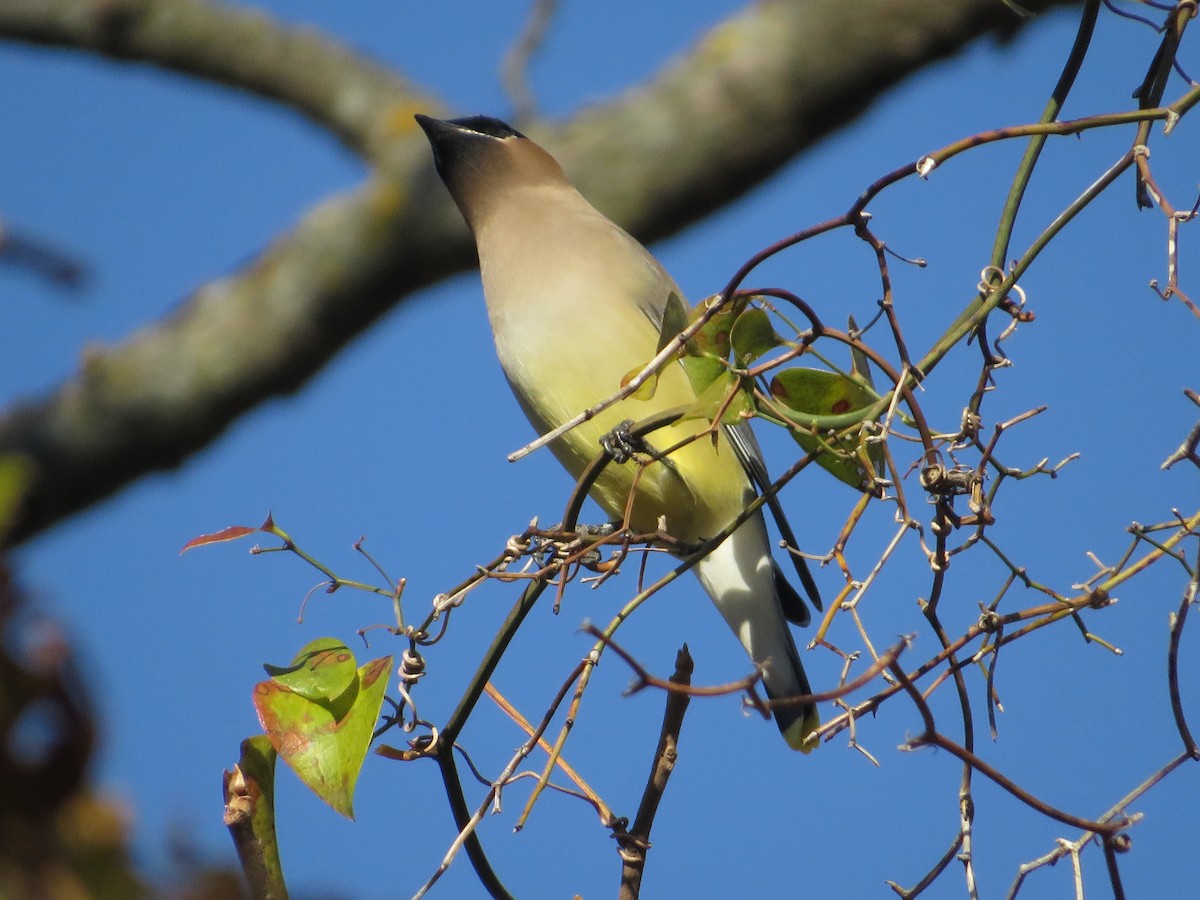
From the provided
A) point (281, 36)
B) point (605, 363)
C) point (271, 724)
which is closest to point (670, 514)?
point (605, 363)

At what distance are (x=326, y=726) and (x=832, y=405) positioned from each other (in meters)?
0.71

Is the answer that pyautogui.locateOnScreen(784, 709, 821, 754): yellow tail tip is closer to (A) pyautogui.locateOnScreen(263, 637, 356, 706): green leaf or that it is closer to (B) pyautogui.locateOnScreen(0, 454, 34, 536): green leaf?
(A) pyautogui.locateOnScreen(263, 637, 356, 706): green leaf

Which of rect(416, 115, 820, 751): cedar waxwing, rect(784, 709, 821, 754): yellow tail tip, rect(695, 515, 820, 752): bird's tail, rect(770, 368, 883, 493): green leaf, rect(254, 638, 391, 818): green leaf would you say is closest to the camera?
rect(254, 638, 391, 818): green leaf

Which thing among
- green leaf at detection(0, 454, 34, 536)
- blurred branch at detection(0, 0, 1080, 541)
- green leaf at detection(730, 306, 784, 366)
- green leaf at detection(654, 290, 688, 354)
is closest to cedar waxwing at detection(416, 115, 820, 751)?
green leaf at detection(654, 290, 688, 354)

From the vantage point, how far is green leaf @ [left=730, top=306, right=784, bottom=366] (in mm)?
1716

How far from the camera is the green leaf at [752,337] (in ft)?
5.63

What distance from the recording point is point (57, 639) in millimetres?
598

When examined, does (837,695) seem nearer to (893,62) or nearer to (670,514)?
(670,514)

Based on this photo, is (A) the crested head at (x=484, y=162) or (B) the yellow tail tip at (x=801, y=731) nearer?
(B) the yellow tail tip at (x=801, y=731)

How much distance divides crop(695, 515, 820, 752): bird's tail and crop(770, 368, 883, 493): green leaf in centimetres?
181

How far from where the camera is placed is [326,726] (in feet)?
5.59

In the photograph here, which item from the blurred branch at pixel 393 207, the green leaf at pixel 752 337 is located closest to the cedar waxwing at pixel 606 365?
the green leaf at pixel 752 337

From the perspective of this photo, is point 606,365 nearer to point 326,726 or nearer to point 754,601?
point 754,601

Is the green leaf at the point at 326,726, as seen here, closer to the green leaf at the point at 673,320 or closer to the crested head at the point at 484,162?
the green leaf at the point at 673,320
